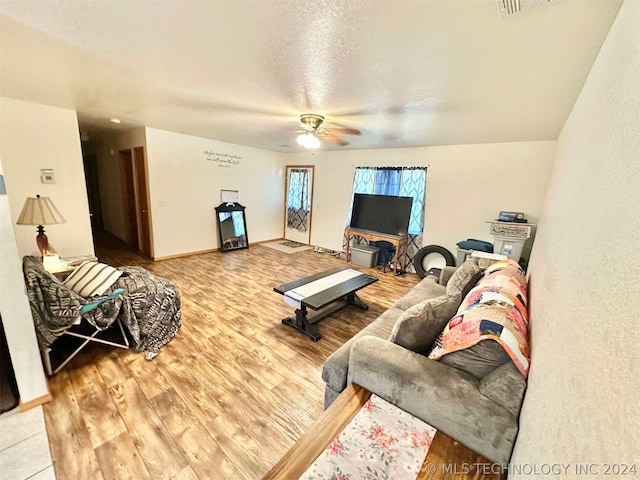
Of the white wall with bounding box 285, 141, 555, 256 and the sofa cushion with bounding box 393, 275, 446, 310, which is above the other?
the white wall with bounding box 285, 141, 555, 256

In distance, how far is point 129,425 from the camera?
63.3 inches

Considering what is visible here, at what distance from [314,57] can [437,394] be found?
2005 millimetres

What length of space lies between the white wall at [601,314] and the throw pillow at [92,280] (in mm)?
2789

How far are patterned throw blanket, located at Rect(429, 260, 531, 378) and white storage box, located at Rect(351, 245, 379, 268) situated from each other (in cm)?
331

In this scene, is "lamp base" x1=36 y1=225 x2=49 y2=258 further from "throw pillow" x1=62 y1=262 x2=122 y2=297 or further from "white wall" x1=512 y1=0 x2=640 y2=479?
"white wall" x1=512 y1=0 x2=640 y2=479

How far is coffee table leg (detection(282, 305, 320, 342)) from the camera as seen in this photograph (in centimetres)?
260

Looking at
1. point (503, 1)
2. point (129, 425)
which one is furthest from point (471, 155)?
point (129, 425)

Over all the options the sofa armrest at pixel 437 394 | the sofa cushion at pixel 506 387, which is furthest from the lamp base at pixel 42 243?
the sofa cushion at pixel 506 387

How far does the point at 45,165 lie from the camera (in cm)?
321

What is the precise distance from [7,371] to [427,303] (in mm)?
2748

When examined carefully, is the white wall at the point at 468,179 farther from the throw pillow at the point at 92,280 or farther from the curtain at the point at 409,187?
the throw pillow at the point at 92,280

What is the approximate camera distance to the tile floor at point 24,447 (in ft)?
4.35

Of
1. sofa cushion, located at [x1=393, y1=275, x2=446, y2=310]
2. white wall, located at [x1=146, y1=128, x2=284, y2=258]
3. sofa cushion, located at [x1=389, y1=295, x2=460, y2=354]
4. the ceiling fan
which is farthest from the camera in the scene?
white wall, located at [x1=146, y1=128, x2=284, y2=258]

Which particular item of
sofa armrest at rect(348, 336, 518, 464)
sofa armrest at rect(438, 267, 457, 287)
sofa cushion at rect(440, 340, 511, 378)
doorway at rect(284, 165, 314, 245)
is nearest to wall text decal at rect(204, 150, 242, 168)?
doorway at rect(284, 165, 314, 245)
